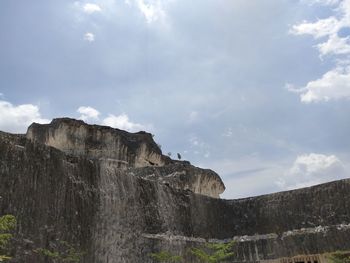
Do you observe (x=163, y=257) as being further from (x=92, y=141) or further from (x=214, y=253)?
(x=92, y=141)

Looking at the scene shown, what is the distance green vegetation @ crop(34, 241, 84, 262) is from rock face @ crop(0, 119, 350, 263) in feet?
0.55

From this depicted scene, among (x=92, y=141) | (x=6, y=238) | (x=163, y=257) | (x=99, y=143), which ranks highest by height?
(x=92, y=141)

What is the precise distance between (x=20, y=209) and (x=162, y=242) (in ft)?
19.3

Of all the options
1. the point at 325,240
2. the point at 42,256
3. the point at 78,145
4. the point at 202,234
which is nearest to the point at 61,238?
the point at 42,256

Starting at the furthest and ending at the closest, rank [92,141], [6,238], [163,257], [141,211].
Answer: [92,141], [141,211], [163,257], [6,238]

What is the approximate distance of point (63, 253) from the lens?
36.5 feet

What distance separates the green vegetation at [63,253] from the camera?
10.6 metres

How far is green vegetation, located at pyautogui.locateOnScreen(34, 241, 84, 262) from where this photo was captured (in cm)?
1058

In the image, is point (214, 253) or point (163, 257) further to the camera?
point (214, 253)

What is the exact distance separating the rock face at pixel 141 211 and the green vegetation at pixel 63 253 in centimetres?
17

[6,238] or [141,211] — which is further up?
[141,211]

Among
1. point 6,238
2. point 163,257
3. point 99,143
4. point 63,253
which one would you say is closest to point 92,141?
point 99,143

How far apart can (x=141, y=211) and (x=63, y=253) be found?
385cm

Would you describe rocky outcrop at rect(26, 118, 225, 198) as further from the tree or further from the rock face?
the tree
